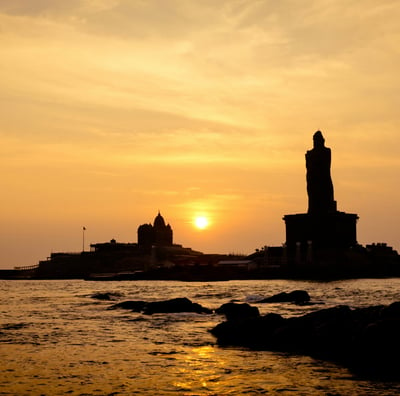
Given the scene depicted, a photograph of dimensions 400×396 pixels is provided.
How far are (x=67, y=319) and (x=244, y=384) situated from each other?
95.2ft

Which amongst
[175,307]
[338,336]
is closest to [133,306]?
[175,307]

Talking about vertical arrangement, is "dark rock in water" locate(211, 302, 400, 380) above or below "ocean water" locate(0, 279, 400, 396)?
above

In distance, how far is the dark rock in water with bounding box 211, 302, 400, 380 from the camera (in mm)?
27969

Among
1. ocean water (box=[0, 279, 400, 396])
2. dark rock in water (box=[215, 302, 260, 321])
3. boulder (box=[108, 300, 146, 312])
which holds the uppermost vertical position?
dark rock in water (box=[215, 302, 260, 321])

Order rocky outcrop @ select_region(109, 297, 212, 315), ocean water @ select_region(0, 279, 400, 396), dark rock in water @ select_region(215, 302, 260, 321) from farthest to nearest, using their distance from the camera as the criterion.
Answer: rocky outcrop @ select_region(109, 297, 212, 315), dark rock in water @ select_region(215, 302, 260, 321), ocean water @ select_region(0, 279, 400, 396)

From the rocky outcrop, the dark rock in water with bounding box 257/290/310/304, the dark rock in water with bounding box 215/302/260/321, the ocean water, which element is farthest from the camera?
the dark rock in water with bounding box 257/290/310/304

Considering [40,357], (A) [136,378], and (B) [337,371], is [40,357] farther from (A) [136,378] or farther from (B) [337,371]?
(B) [337,371]

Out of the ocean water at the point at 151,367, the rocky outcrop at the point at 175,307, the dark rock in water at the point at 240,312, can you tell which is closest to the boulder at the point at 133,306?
the rocky outcrop at the point at 175,307

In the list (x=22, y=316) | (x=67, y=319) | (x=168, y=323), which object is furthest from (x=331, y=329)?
(x=22, y=316)

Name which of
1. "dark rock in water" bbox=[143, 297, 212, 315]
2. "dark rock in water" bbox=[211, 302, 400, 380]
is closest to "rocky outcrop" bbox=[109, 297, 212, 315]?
"dark rock in water" bbox=[143, 297, 212, 315]

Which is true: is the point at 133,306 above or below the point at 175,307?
below

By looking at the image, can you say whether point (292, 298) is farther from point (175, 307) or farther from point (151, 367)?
point (151, 367)

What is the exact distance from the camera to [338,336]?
105 feet

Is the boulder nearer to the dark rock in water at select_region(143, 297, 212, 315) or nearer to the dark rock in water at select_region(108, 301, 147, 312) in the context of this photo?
the dark rock in water at select_region(108, 301, 147, 312)
